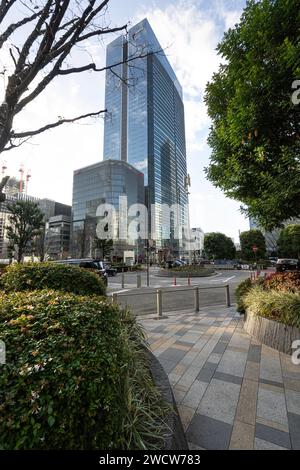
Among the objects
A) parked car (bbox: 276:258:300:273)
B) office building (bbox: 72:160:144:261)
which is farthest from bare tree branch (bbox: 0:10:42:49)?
office building (bbox: 72:160:144:261)

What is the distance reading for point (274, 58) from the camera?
4.29 m

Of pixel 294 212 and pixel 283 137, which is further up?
pixel 283 137

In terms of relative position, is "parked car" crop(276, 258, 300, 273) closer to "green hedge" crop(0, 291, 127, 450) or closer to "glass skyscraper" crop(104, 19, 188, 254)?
"glass skyscraper" crop(104, 19, 188, 254)

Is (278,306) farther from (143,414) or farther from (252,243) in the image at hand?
(252,243)

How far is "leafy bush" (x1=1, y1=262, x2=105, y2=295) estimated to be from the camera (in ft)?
14.5

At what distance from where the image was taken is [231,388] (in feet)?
9.84

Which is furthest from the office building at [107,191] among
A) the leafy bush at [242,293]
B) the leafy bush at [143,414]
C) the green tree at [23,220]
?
the leafy bush at [143,414]

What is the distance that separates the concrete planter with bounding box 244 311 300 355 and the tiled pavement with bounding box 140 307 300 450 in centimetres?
14

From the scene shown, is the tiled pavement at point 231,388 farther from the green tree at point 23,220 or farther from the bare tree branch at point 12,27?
the green tree at point 23,220

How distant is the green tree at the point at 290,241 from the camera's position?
42469 millimetres

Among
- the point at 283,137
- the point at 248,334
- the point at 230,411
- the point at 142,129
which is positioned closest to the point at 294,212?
the point at 283,137

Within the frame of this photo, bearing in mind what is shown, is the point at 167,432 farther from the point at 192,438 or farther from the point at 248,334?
the point at 248,334

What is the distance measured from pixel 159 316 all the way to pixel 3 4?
24.7ft

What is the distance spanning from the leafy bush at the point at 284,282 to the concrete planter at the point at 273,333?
112 centimetres
